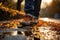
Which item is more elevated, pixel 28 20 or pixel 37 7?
pixel 37 7

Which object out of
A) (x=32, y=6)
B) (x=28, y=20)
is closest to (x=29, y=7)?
(x=32, y=6)

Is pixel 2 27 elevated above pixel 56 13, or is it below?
below

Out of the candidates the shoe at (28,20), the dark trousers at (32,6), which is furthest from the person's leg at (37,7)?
the shoe at (28,20)

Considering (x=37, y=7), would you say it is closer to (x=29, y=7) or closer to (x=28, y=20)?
(x=29, y=7)

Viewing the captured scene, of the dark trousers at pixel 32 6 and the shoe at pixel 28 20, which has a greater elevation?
the dark trousers at pixel 32 6

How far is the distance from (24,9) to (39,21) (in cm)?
38

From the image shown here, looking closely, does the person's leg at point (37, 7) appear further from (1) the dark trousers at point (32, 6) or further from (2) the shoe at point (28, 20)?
(2) the shoe at point (28, 20)

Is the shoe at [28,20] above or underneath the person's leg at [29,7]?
underneath

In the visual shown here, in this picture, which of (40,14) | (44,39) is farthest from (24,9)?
(44,39)

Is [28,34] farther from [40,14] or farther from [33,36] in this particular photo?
[40,14]

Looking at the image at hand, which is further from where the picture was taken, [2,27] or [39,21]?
[39,21]

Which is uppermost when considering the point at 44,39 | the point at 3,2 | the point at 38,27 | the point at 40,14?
the point at 3,2

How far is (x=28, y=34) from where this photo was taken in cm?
258

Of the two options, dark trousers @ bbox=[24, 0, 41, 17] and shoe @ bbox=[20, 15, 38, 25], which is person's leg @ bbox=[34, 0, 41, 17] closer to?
dark trousers @ bbox=[24, 0, 41, 17]
